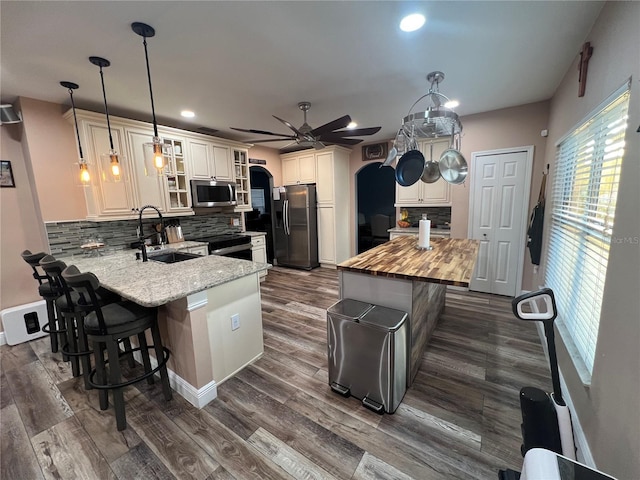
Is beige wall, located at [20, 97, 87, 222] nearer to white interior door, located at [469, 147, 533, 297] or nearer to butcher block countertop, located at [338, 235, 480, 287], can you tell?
butcher block countertop, located at [338, 235, 480, 287]

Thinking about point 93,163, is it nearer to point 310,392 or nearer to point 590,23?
point 310,392

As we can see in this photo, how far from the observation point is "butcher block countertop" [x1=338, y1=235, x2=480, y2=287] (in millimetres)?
1767

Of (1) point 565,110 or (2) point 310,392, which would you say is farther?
(1) point 565,110

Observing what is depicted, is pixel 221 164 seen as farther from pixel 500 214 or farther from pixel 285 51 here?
pixel 500 214

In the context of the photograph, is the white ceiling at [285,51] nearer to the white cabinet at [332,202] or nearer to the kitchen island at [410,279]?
the kitchen island at [410,279]

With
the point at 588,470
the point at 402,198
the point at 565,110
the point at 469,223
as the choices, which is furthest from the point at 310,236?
the point at 588,470

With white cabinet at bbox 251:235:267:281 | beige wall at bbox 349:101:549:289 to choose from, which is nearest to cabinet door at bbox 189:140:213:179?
white cabinet at bbox 251:235:267:281

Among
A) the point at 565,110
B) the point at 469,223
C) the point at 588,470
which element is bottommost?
the point at 588,470

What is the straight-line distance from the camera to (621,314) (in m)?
1.20

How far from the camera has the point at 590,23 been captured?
6.08 ft

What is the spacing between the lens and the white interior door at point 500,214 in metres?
3.63

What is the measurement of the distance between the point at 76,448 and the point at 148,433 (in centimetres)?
40

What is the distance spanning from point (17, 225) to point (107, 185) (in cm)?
96

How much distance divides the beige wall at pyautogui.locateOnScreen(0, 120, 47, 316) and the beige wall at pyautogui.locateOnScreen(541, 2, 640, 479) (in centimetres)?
481
